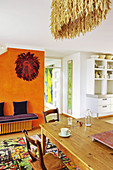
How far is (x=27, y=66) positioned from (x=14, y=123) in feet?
5.77

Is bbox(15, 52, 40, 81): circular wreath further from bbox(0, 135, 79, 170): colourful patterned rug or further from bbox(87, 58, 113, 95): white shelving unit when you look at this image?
bbox(87, 58, 113, 95): white shelving unit

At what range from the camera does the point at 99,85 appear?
19.4 ft

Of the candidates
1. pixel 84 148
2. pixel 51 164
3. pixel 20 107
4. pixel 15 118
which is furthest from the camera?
pixel 20 107

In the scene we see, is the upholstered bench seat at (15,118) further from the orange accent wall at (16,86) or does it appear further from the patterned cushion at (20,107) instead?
the orange accent wall at (16,86)

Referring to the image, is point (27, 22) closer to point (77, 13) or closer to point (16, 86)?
point (77, 13)

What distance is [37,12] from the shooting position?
2.33m

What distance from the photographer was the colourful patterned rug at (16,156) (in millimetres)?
2459

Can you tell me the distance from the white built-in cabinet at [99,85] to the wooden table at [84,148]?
9.99 ft

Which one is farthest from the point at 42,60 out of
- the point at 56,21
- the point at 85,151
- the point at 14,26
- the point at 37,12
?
the point at 85,151

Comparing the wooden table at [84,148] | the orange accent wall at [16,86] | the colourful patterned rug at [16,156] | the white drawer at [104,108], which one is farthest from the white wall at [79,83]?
the wooden table at [84,148]

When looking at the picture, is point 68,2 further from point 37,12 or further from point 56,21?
point 37,12

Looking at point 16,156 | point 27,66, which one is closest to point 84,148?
point 16,156

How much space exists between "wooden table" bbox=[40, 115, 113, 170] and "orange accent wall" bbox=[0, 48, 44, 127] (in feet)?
8.00

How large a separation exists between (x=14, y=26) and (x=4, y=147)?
2599 millimetres
